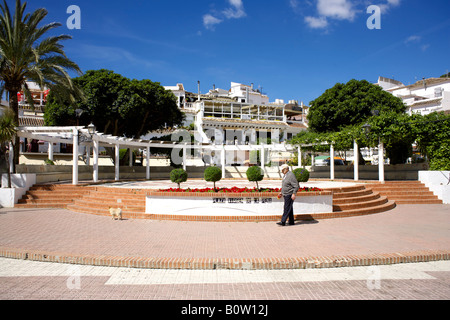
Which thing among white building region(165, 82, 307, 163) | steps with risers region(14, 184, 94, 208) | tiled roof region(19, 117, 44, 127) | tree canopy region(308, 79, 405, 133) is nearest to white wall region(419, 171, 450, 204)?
tree canopy region(308, 79, 405, 133)

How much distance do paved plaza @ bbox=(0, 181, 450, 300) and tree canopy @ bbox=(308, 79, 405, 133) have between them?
14.3m

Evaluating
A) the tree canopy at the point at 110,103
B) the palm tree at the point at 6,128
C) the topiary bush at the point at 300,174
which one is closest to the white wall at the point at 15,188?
the palm tree at the point at 6,128

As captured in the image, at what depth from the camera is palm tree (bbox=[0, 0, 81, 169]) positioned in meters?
13.1

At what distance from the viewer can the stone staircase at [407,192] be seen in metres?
13.4

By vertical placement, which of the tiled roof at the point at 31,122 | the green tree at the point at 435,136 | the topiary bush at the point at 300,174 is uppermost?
the tiled roof at the point at 31,122

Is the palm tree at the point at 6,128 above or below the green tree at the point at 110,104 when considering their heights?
below

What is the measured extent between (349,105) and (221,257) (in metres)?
19.6

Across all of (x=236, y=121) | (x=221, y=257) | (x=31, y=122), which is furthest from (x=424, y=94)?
(x=31, y=122)

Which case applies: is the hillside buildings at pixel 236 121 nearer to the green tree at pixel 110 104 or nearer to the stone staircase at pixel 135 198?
the green tree at pixel 110 104

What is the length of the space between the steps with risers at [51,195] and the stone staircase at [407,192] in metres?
13.3

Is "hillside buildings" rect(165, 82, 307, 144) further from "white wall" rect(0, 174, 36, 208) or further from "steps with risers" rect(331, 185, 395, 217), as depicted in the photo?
"steps with risers" rect(331, 185, 395, 217)

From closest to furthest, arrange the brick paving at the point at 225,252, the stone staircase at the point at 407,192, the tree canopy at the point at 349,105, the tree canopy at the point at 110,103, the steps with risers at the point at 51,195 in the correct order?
the brick paving at the point at 225,252, the steps with risers at the point at 51,195, the stone staircase at the point at 407,192, the tree canopy at the point at 349,105, the tree canopy at the point at 110,103

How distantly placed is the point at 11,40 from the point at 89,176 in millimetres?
8797
